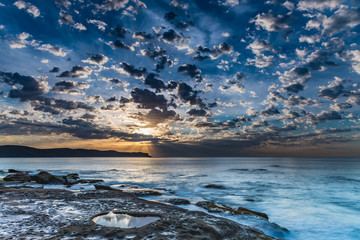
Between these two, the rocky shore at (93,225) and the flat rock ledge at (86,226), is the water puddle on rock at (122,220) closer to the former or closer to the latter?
the rocky shore at (93,225)

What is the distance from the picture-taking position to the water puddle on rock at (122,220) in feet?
34.2

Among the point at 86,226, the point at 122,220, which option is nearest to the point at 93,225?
the point at 86,226

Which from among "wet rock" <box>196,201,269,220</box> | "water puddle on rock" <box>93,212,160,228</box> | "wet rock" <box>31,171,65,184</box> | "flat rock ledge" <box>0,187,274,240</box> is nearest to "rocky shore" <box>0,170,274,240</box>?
"flat rock ledge" <box>0,187,274,240</box>

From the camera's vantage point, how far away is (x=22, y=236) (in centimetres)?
789

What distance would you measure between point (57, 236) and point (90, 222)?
2.24 meters

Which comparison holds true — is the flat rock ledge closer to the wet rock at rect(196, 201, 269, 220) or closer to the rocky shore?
the rocky shore

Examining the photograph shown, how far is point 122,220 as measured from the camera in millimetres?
11281

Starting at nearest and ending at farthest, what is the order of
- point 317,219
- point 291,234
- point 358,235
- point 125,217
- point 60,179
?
1. point 125,217
2. point 291,234
3. point 358,235
4. point 317,219
5. point 60,179

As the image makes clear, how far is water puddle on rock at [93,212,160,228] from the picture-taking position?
1044 centimetres

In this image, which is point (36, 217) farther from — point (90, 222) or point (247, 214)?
point (247, 214)

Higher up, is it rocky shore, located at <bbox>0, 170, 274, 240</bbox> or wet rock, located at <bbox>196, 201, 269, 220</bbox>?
rocky shore, located at <bbox>0, 170, 274, 240</bbox>

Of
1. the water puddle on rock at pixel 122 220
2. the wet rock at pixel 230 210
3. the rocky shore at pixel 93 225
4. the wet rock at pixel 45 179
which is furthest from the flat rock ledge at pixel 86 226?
the wet rock at pixel 45 179

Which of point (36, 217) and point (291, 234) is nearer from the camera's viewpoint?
point (36, 217)

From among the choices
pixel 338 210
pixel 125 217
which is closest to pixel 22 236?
pixel 125 217
